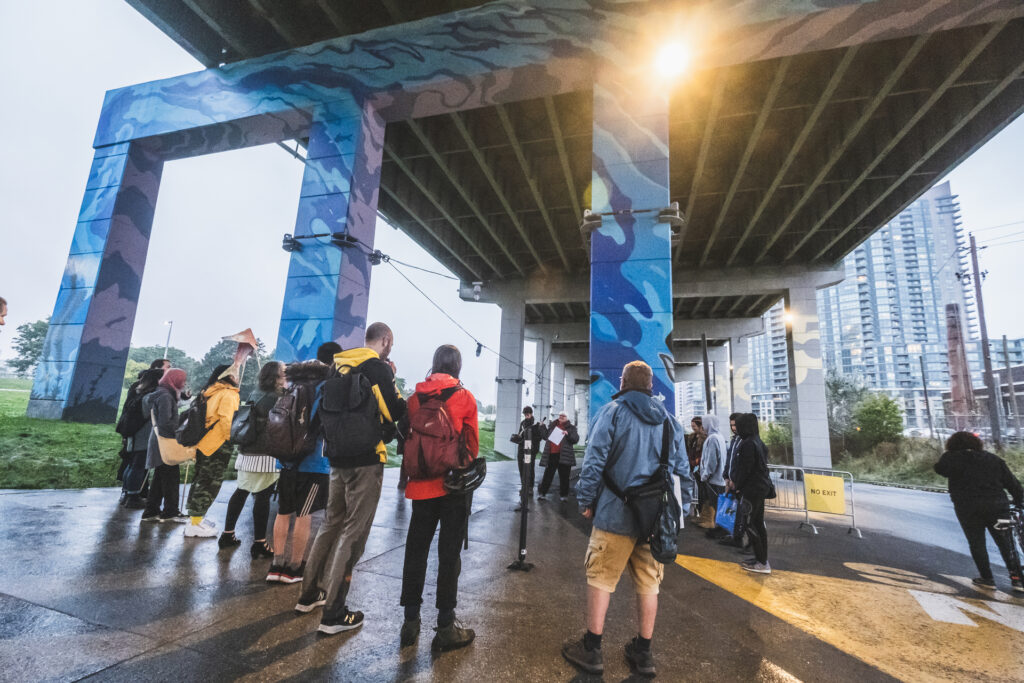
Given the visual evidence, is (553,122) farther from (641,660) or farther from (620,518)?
(641,660)

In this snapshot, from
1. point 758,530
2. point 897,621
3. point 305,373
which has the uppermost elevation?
point 305,373

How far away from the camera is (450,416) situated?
9.53 feet

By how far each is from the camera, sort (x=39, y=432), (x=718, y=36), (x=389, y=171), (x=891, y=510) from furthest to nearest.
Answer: (x=389, y=171), (x=891, y=510), (x=39, y=432), (x=718, y=36)

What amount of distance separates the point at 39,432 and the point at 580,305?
26208 mm

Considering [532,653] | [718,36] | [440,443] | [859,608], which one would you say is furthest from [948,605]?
[718,36]

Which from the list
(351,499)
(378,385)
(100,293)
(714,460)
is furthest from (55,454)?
(714,460)

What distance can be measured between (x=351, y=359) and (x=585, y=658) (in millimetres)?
2461

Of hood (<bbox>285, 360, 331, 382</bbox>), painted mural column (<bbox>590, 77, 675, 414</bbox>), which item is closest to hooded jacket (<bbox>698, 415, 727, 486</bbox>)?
painted mural column (<bbox>590, 77, 675, 414</bbox>)

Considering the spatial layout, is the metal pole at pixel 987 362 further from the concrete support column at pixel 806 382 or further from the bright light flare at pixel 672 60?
the bright light flare at pixel 672 60

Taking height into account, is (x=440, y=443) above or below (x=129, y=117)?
below

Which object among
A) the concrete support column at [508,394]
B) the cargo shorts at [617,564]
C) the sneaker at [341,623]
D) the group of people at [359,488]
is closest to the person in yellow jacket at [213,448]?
the group of people at [359,488]

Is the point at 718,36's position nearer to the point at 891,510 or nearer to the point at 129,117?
the point at 891,510

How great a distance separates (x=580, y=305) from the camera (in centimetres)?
3005

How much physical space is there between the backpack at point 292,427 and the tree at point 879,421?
36783 millimetres
